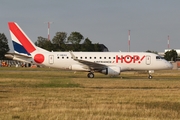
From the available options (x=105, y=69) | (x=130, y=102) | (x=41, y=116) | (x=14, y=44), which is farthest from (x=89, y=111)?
(x=14, y=44)

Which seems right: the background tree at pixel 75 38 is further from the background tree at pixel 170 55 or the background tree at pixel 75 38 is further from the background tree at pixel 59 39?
the background tree at pixel 170 55

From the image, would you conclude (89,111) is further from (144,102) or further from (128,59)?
(128,59)

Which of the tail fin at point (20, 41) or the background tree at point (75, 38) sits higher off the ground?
the background tree at point (75, 38)

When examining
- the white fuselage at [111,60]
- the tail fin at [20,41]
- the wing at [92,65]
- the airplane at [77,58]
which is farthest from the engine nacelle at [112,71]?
the tail fin at [20,41]

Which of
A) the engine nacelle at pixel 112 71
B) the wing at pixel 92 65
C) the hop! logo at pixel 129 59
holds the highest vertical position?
the hop! logo at pixel 129 59

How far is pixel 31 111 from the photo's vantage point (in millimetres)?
13781

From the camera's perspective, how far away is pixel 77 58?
46.4 metres

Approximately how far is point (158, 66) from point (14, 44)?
1779 cm

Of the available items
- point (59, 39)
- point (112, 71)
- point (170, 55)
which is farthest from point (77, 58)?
point (170, 55)

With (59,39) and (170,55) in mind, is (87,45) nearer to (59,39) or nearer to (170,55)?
(59,39)

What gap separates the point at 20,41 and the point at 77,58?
23.7 ft

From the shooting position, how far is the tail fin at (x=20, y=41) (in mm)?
46188

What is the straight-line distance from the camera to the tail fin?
4619cm

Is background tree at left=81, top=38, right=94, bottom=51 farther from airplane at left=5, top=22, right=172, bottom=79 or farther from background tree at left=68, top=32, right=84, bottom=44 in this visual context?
airplane at left=5, top=22, right=172, bottom=79
